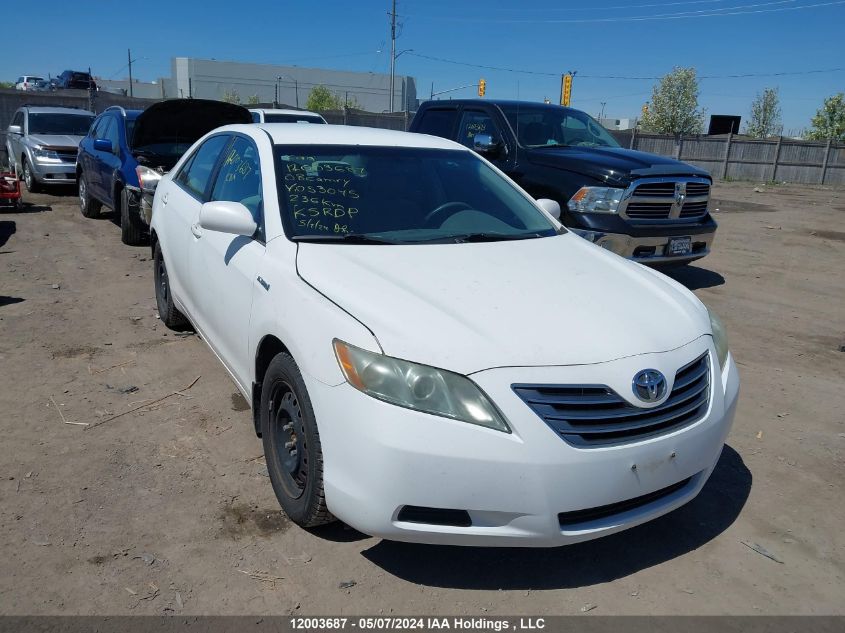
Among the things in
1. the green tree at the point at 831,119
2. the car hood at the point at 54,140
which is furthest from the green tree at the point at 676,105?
the car hood at the point at 54,140

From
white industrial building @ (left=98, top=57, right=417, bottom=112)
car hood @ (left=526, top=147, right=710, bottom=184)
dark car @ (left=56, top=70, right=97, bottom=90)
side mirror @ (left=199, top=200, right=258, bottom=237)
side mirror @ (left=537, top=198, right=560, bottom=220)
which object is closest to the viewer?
side mirror @ (left=199, top=200, right=258, bottom=237)

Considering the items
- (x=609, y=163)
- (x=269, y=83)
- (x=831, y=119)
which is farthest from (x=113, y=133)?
(x=269, y=83)

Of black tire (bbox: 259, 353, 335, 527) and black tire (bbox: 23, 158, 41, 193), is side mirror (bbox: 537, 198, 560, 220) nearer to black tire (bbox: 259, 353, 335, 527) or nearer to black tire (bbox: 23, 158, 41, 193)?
black tire (bbox: 259, 353, 335, 527)

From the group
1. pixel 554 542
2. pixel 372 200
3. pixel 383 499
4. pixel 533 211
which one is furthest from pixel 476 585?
pixel 533 211

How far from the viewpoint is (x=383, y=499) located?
96.0 inches

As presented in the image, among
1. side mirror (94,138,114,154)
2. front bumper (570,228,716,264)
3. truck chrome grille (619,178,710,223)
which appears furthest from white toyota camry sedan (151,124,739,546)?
side mirror (94,138,114,154)

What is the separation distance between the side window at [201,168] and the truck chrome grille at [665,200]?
13.5 ft

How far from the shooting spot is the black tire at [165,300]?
18.1ft

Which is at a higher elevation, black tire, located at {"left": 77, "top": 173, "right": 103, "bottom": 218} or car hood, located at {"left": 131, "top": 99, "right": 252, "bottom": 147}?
car hood, located at {"left": 131, "top": 99, "right": 252, "bottom": 147}

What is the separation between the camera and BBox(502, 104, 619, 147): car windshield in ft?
26.7

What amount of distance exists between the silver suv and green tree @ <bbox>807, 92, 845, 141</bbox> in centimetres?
5010

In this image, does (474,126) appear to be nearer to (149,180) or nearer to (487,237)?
(149,180)

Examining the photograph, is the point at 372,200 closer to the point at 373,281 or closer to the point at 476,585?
the point at 373,281

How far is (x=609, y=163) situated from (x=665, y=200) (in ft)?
2.40
